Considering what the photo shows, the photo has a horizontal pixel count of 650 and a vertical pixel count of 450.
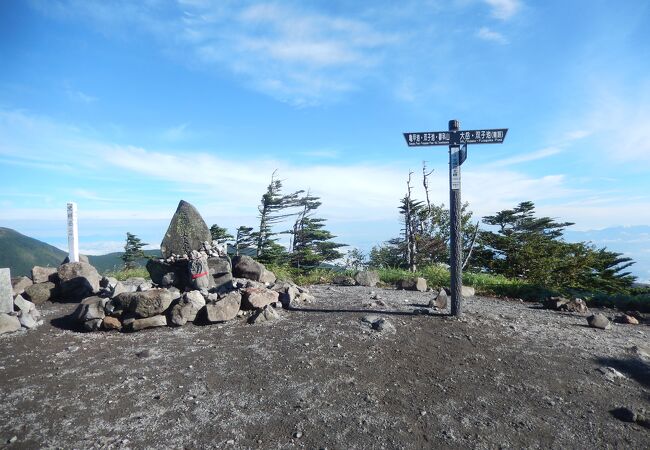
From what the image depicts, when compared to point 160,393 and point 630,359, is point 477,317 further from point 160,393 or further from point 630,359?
point 160,393

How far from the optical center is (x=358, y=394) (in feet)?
13.1

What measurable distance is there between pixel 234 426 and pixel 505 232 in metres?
25.8

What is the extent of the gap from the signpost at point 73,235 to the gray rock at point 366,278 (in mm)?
7220

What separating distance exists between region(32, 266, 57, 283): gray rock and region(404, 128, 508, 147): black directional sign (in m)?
8.74

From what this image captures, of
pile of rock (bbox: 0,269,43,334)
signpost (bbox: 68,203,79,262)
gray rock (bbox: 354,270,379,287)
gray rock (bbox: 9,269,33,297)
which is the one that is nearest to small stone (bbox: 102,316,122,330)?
pile of rock (bbox: 0,269,43,334)

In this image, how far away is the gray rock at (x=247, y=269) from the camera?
29.6 ft

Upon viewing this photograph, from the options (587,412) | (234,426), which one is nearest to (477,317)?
(587,412)

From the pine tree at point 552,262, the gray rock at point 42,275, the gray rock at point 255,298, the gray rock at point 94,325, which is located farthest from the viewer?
the pine tree at point 552,262

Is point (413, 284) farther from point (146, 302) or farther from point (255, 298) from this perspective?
point (146, 302)

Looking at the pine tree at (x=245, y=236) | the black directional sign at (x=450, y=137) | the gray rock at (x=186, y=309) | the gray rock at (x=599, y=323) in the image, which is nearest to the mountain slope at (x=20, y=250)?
the pine tree at (x=245, y=236)

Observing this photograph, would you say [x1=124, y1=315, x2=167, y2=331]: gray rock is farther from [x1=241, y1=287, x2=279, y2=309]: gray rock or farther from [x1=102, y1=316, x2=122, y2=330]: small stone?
[x1=241, y1=287, x2=279, y2=309]: gray rock

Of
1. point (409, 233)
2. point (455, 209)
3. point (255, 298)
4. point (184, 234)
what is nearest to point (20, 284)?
point (184, 234)

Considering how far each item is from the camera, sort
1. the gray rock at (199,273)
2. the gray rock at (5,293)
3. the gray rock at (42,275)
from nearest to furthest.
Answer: the gray rock at (5,293) < the gray rock at (199,273) < the gray rock at (42,275)

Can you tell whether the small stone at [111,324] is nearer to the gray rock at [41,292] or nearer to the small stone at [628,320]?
the gray rock at [41,292]
